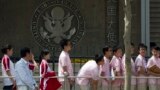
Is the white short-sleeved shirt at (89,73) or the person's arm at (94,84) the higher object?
the white short-sleeved shirt at (89,73)

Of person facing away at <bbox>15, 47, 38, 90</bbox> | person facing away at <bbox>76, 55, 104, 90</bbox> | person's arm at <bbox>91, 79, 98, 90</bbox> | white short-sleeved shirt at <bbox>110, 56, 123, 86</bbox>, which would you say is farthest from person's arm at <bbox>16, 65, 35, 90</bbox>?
white short-sleeved shirt at <bbox>110, 56, 123, 86</bbox>

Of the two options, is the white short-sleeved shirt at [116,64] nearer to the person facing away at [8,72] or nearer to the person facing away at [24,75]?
the person facing away at [8,72]

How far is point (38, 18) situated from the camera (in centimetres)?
2014

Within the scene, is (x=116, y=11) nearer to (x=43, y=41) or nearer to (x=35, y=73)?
(x=43, y=41)

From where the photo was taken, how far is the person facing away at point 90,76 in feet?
42.9

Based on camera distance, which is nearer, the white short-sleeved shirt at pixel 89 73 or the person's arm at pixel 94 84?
the person's arm at pixel 94 84

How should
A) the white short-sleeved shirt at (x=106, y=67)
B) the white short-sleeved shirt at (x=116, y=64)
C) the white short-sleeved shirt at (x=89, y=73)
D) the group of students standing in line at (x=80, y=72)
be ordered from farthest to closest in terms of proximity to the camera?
1. the white short-sleeved shirt at (x=116, y=64)
2. the white short-sleeved shirt at (x=106, y=67)
3. the white short-sleeved shirt at (x=89, y=73)
4. the group of students standing in line at (x=80, y=72)

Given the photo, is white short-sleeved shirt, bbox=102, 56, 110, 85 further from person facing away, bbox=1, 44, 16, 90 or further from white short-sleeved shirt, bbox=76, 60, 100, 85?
person facing away, bbox=1, 44, 16, 90

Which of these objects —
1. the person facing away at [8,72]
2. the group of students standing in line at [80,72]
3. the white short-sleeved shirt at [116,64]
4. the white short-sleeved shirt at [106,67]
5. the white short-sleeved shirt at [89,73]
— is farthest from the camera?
the white short-sleeved shirt at [116,64]

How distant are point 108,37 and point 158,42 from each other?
1539 millimetres

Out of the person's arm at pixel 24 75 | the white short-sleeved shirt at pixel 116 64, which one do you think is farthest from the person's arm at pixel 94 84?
the person's arm at pixel 24 75

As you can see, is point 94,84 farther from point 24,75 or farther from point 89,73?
point 24,75

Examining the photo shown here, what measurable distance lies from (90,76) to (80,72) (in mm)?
425

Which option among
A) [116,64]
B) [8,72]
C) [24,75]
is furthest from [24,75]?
[116,64]
